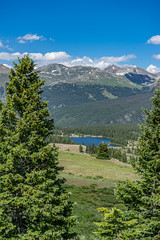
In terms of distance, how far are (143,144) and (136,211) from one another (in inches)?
224

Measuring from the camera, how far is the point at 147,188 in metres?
16.5

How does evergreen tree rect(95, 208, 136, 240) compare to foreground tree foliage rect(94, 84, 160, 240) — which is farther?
foreground tree foliage rect(94, 84, 160, 240)

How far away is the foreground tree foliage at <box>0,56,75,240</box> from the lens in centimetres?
1238

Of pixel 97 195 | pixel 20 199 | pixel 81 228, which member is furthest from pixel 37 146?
pixel 97 195

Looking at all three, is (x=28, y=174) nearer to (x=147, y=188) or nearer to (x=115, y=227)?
(x=115, y=227)

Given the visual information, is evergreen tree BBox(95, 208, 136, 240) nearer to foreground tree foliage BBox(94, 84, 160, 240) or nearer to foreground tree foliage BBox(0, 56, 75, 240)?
foreground tree foliage BBox(0, 56, 75, 240)

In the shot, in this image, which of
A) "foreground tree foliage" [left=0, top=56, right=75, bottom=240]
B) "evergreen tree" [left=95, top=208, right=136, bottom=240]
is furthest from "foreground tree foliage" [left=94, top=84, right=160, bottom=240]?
"foreground tree foliage" [left=0, top=56, right=75, bottom=240]

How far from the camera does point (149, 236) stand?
14844mm

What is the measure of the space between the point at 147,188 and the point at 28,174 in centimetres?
1010

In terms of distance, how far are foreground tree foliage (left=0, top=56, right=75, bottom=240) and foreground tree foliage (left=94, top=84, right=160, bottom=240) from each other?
5.59 meters

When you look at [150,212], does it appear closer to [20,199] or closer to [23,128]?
[20,199]

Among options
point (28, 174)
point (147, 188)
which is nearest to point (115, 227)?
point (28, 174)

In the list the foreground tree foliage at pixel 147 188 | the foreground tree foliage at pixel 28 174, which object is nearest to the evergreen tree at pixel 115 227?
the foreground tree foliage at pixel 28 174

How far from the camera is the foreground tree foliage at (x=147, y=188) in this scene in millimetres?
15094
